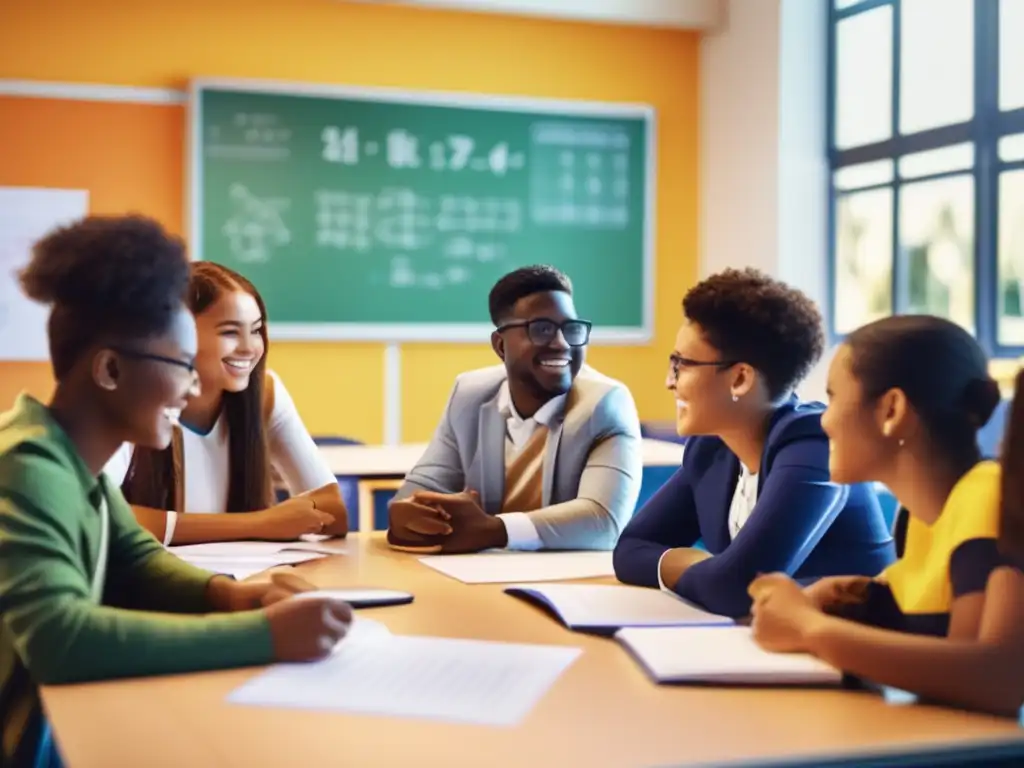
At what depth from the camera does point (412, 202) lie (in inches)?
216

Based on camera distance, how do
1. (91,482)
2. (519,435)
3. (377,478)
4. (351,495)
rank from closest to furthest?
(91,482), (519,435), (377,478), (351,495)

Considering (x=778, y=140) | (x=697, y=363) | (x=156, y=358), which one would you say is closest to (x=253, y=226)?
(x=778, y=140)

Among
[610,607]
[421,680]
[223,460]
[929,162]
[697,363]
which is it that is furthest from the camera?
[929,162]

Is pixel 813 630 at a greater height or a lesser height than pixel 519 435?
lesser

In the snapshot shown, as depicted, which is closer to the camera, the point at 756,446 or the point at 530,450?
the point at 756,446

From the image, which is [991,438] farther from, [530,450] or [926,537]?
[530,450]

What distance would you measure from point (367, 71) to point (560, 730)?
4.67 m

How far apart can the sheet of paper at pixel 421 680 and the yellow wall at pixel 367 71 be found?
397 cm

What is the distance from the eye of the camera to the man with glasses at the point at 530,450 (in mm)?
2342

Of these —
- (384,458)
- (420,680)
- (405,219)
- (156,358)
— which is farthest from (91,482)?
(405,219)

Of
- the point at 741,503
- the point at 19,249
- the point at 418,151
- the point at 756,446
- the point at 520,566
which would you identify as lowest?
the point at 520,566

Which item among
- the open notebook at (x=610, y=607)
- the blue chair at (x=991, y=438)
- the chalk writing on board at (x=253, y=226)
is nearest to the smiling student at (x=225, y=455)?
the open notebook at (x=610, y=607)

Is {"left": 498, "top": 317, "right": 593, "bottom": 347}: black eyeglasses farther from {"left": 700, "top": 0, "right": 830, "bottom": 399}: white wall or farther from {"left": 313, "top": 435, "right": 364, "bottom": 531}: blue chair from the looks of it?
{"left": 700, "top": 0, "right": 830, "bottom": 399}: white wall

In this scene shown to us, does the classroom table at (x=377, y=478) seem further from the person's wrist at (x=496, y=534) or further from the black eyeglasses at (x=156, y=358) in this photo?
the black eyeglasses at (x=156, y=358)
